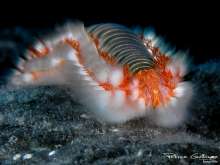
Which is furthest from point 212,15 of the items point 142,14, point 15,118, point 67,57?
point 15,118

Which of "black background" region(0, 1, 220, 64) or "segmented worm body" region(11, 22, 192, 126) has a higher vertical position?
"black background" region(0, 1, 220, 64)

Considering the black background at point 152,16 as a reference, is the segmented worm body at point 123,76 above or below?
below

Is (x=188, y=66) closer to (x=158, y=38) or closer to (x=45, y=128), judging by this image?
(x=158, y=38)

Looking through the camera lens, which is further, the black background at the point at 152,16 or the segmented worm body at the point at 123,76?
the black background at the point at 152,16

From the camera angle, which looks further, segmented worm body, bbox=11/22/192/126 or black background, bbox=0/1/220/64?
black background, bbox=0/1/220/64
